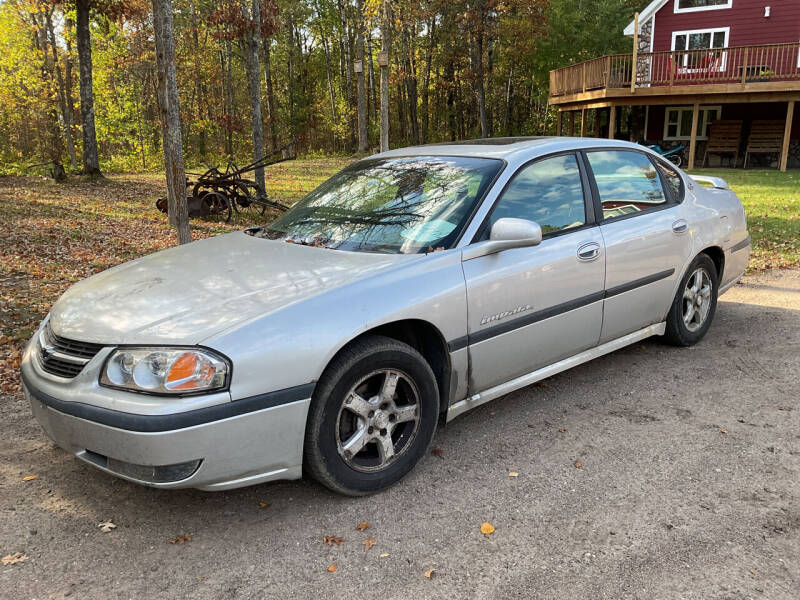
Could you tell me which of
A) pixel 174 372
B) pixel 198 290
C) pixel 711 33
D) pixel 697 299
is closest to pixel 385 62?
pixel 711 33

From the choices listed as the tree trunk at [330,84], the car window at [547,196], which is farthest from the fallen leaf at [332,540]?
the tree trunk at [330,84]

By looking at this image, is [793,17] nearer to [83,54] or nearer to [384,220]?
[83,54]

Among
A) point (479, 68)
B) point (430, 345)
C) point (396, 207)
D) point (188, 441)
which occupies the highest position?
point (479, 68)

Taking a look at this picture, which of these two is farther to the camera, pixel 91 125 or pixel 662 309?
pixel 91 125

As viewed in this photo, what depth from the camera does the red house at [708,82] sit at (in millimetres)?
21109

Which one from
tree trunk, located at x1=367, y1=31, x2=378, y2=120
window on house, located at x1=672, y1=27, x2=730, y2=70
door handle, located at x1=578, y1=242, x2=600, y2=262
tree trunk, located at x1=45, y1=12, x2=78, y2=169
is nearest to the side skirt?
door handle, located at x1=578, y1=242, x2=600, y2=262

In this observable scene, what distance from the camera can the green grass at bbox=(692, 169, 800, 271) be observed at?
848cm

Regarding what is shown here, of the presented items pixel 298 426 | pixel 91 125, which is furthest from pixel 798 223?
pixel 91 125

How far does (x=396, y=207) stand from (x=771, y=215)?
1029 centimetres

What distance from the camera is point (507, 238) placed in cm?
341

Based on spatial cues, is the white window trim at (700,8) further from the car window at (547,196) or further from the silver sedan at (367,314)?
the car window at (547,196)

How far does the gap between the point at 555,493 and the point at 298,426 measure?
129cm

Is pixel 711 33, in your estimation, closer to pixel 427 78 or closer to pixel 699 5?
pixel 699 5

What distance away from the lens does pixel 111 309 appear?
3057mm
